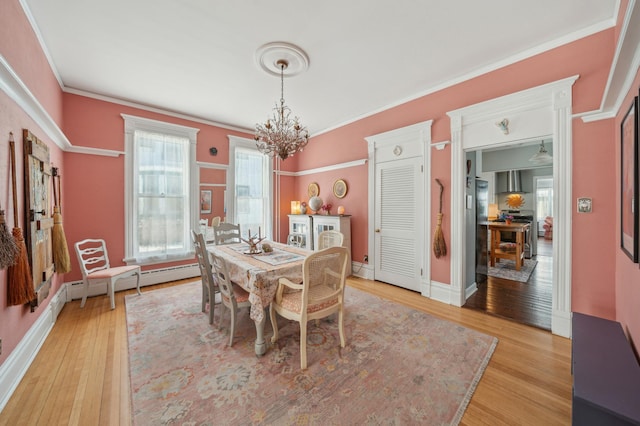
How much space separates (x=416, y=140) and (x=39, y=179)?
442cm

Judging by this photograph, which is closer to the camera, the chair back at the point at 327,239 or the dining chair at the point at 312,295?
the dining chair at the point at 312,295

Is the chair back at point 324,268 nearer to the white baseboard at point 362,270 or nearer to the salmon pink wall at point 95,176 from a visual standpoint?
the white baseboard at point 362,270

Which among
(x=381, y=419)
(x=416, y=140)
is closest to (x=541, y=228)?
(x=416, y=140)

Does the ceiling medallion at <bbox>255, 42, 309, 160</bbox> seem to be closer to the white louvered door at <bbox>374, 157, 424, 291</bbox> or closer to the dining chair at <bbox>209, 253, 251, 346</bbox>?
the dining chair at <bbox>209, 253, 251, 346</bbox>

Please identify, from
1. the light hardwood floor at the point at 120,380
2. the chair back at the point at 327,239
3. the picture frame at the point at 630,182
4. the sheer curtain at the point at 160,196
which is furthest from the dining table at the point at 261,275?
the picture frame at the point at 630,182

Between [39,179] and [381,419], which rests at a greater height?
[39,179]

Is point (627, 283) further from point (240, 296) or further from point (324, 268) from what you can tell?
point (240, 296)

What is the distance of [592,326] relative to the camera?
1.71 metres

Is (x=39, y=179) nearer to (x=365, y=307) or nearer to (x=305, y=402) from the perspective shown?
(x=305, y=402)

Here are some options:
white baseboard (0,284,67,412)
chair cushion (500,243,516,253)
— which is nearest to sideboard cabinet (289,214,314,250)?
white baseboard (0,284,67,412)

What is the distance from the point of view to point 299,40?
2422 mm

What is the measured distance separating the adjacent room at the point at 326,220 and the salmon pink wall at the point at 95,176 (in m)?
0.03

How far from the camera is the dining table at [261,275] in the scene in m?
2.07

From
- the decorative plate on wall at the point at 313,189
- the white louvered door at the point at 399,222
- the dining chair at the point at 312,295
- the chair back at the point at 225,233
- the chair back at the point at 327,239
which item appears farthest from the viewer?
the decorative plate on wall at the point at 313,189
